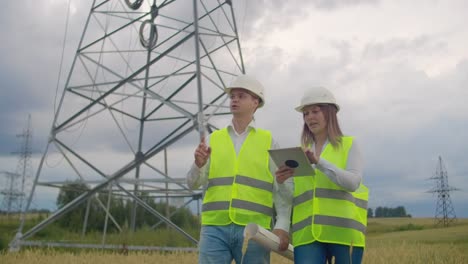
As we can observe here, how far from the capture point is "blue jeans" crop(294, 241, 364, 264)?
4.57m

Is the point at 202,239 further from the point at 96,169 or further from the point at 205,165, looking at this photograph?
the point at 96,169

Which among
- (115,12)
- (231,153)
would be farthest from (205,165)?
(115,12)

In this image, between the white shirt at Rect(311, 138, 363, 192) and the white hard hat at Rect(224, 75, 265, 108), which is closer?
the white shirt at Rect(311, 138, 363, 192)

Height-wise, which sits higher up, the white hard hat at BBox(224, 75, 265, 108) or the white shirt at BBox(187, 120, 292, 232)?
the white hard hat at BBox(224, 75, 265, 108)

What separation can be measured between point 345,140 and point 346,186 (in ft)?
1.65

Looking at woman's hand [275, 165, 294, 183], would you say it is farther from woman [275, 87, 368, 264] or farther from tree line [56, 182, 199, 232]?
tree line [56, 182, 199, 232]

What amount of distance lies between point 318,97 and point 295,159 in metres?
0.74

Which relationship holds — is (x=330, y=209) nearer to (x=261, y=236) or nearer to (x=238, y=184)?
(x=261, y=236)

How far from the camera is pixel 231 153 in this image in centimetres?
518

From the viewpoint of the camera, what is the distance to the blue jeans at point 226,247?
4797 mm

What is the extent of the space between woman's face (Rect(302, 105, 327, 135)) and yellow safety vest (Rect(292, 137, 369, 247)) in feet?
0.56

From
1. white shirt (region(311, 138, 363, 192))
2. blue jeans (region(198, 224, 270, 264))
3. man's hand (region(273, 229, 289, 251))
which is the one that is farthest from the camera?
man's hand (region(273, 229, 289, 251))

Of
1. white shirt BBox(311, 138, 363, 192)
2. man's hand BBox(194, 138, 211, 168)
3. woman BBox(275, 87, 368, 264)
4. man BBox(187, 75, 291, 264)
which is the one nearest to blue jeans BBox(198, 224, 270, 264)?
man BBox(187, 75, 291, 264)

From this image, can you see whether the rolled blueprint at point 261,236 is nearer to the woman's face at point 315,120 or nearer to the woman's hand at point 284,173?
the woman's hand at point 284,173
